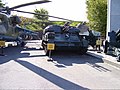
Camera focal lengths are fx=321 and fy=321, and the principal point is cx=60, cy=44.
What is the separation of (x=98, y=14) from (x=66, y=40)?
15.0 metres

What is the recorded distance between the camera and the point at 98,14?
31.2m

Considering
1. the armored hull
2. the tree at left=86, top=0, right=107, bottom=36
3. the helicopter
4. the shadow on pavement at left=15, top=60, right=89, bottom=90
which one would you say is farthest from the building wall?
the tree at left=86, top=0, right=107, bottom=36

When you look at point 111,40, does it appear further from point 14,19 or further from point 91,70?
point 14,19

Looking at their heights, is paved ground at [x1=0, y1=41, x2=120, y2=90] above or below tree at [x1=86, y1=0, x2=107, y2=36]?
below

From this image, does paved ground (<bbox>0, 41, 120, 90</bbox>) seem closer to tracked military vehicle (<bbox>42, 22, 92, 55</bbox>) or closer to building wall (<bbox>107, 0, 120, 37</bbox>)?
tracked military vehicle (<bbox>42, 22, 92, 55</bbox>)

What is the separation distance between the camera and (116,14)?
20.8 metres

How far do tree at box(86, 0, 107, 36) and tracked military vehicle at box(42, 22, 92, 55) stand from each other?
44.0 feet

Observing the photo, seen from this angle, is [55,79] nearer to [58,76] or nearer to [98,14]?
[58,76]

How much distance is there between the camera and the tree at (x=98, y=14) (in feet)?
102

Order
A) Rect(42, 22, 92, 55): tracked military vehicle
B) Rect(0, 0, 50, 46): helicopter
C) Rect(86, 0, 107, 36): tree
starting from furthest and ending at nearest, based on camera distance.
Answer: Rect(86, 0, 107, 36): tree → Rect(0, 0, 50, 46): helicopter → Rect(42, 22, 92, 55): tracked military vehicle

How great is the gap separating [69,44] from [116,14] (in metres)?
5.67

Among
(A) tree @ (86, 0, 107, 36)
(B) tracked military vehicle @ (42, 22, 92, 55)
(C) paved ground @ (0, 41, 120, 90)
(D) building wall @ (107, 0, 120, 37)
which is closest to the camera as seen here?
(C) paved ground @ (0, 41, 120, 90)

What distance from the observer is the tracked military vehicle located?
16453 mm

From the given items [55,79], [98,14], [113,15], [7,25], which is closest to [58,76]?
[55,79]
